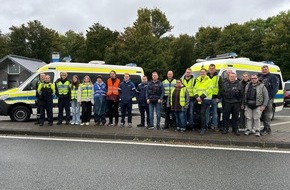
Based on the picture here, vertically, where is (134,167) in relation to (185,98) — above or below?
below

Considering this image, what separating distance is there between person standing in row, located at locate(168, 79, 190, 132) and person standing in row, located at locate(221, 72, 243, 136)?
1.09 metres

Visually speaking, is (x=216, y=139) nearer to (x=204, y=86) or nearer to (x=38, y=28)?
(x=204, y=86)

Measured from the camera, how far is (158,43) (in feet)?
130

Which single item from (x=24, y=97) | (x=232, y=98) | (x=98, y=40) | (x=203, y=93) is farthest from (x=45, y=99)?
(x=98, y=40)

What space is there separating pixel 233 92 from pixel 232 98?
180 millimetres

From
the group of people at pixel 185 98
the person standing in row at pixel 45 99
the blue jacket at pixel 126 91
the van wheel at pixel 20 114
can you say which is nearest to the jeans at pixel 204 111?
the group of people at pixel 185 98

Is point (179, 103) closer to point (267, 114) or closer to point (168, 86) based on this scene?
point (168, 86)

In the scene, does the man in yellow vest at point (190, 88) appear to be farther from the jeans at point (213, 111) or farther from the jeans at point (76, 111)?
the jeans at point (76, 111)

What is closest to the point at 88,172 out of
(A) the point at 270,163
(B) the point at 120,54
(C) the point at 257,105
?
(A) the point at 270,163

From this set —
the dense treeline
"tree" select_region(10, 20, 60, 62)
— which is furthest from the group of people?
"tree" select_region(10, 20, 60, 62)

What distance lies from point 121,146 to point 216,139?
2516 mm

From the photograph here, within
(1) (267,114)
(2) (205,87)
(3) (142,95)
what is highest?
(2) (205,87)

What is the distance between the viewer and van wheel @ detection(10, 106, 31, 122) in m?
11.9

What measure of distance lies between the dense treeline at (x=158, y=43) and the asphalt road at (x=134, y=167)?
30471mm
